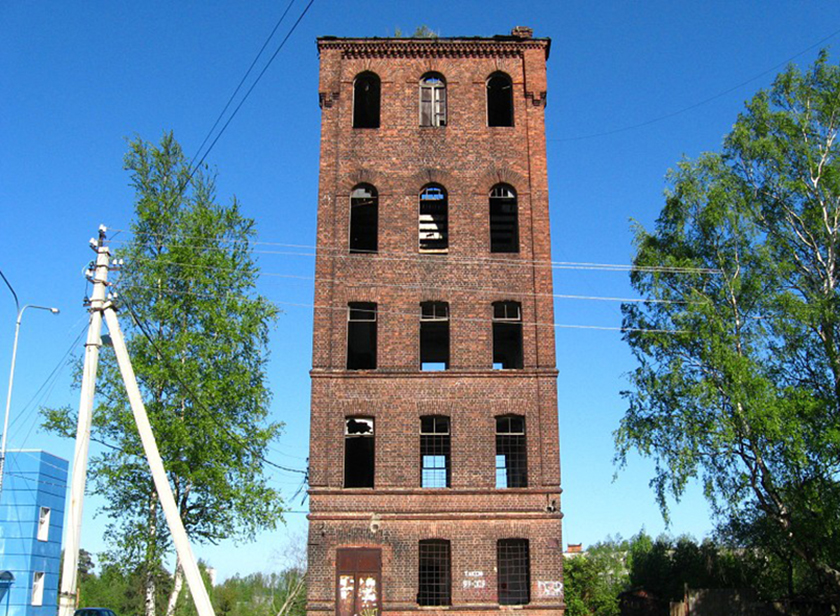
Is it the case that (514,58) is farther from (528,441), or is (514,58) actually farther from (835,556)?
(835,556)

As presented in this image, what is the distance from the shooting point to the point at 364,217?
100 feet

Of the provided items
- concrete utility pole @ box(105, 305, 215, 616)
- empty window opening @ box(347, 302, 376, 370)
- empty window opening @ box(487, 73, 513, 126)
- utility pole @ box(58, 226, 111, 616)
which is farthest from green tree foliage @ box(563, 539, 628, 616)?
utility pole @ box(58, 226, 111, 616)

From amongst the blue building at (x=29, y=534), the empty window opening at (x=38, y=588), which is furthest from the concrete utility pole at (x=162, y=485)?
the empty window opening at (x=38, y=588)

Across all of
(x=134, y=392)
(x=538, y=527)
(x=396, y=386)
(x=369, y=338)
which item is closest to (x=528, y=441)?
(x=538, y=527)

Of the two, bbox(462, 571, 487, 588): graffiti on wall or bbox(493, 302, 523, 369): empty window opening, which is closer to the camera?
bbox(462, 571, 487, 588): graffiti on wall

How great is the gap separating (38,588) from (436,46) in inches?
1037

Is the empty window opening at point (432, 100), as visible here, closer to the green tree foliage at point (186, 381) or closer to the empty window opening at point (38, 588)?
the green tree foliage at point (186, 381)

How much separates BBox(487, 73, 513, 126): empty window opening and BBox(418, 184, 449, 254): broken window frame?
134 inches

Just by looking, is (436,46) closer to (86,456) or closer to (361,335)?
(361,335)

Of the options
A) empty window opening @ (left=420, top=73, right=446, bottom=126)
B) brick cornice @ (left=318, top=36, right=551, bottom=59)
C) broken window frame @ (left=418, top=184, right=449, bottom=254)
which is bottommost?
broken window frame @ (left=418, top=184, right=449, bottom=254)

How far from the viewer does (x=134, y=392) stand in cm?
1817

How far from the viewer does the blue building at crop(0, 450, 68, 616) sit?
1320 inches

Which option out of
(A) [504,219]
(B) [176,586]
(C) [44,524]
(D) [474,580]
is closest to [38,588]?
(C) [44,524]

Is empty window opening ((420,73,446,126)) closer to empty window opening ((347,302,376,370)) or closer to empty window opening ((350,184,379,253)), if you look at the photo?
empty window opening ((350,184,379,253))
